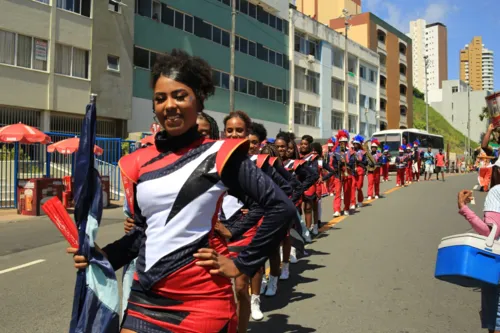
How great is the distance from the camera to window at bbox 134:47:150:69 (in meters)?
28.0

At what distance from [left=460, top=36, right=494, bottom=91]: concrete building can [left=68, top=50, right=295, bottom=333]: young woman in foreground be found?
20415 cm

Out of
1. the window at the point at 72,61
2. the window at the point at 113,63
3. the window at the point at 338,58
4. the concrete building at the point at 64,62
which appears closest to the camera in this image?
the concrete building at the point at 64,62

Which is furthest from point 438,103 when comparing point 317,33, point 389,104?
point 317,33

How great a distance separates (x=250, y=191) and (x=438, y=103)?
128 meters

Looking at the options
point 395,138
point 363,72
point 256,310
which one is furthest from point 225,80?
point 256,310

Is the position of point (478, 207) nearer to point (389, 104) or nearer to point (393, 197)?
point (393, 197)

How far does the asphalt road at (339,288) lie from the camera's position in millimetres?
5152

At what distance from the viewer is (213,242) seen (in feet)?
7.82

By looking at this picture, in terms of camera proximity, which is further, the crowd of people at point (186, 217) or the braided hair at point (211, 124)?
the braided hair at point (211, 124)

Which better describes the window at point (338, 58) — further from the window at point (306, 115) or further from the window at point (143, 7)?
the window at point (143, 7)

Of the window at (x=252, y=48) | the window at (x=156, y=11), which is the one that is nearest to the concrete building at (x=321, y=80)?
the window at (x=252, y=48)

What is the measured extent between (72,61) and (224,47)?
13140 millimetres

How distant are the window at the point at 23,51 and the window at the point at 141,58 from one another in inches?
217

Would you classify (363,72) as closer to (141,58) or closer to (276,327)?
(141,58)
